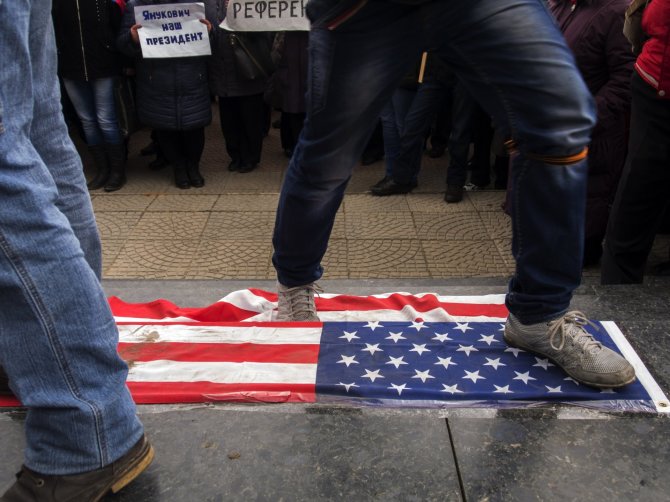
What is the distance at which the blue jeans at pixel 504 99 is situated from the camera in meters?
1.64

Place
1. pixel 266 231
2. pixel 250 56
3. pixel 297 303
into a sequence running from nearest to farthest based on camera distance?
pixel 297 303 → pixel 266 231 → pixel 250 56

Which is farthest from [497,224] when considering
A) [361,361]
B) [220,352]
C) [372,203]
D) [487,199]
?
[220,352]

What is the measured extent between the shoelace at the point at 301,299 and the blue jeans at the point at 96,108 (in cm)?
400

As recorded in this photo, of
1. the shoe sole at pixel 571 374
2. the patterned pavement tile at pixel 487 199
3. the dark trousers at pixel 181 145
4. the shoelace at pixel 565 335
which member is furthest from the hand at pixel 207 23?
the shoelace at pixel 565 335

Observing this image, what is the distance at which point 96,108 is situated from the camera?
5.59 meters

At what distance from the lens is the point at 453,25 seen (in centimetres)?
170

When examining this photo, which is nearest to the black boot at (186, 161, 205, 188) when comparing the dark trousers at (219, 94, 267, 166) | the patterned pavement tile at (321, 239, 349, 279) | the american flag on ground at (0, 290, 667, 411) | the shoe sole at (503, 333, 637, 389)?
the dark trousers at (219, 94, 267, 166)

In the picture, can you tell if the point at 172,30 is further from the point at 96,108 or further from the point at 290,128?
the point at 290,128

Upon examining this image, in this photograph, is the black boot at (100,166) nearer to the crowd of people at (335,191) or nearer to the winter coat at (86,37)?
the winter coat at (86,37)

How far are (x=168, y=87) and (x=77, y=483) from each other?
181 inches

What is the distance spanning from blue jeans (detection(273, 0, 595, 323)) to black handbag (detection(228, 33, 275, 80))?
3833 mm

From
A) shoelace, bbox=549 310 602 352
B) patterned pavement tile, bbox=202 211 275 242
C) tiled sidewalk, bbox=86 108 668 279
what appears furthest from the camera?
patterned pavement tile, bbox=202 211 275 242

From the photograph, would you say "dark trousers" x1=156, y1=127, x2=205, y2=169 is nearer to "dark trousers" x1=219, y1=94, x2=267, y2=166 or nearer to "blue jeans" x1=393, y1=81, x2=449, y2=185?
"dark trousers" x1=219, y1=94, x2=267, y2=166

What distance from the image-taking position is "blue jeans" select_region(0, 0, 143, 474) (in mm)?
1245
